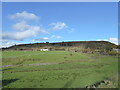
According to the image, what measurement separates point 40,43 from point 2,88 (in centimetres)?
7701

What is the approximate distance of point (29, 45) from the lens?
267 feet

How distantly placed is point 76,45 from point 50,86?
7087 cm

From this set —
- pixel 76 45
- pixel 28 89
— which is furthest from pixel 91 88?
pixel 76 45

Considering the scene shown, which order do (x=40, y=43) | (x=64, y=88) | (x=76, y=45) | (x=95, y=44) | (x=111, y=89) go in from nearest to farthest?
(x=111, y=89)
(x=64, y=88)
(x=95, y=44)
(x=76, y=45)
(x=40, y=43)

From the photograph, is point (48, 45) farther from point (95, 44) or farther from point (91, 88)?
point (91, 88)

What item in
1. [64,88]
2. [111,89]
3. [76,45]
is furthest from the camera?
[76,45]

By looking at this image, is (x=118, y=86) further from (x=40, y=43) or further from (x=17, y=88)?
(x=40, y=43)

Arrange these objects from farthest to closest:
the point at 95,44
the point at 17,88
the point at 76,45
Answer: the point at 76,45 → the point at 95,44 → the point at 17,88

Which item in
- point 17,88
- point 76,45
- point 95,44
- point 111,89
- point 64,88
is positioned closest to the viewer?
point 111,89

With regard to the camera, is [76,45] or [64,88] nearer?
[64,88]

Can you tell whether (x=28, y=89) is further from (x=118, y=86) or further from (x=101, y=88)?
(x=118, y=86)

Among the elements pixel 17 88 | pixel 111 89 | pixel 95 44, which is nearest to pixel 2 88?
pixel 17 88

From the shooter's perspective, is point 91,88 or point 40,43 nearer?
point 91,88

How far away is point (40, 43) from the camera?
280ft
